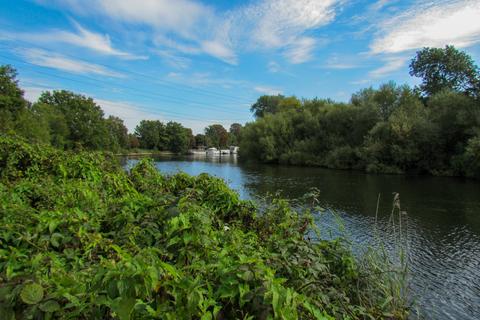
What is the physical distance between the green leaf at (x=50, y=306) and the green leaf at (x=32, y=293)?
0.13 ft

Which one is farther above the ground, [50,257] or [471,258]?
[50,257]

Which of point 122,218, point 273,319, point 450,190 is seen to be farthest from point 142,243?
point 450,190

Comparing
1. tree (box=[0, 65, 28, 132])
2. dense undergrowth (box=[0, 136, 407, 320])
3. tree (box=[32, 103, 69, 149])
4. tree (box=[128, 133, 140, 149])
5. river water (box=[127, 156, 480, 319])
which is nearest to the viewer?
dense undergrowth (box=[0, 136, 407, 320])

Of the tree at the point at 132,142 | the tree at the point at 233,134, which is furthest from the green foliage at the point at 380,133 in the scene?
the tree at the point at 233,134

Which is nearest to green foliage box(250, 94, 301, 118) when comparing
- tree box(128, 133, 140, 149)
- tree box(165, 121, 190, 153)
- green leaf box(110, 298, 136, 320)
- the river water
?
tree box(165, 121, 190, 153)

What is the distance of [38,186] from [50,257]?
8.88 ft

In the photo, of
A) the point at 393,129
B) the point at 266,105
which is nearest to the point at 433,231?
the point at 393,129

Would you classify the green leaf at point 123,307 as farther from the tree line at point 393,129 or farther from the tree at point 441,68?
the tree at point 441,68

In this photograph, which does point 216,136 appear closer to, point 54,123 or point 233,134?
point 233,134

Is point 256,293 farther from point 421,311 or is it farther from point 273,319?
point 421,311

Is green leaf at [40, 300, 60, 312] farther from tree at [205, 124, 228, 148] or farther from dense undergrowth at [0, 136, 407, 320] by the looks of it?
tree at [205, 124, 228, 148]

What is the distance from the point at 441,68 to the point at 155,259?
64.3m

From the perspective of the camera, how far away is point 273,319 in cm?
206

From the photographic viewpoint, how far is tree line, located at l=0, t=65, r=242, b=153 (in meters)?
33.8
